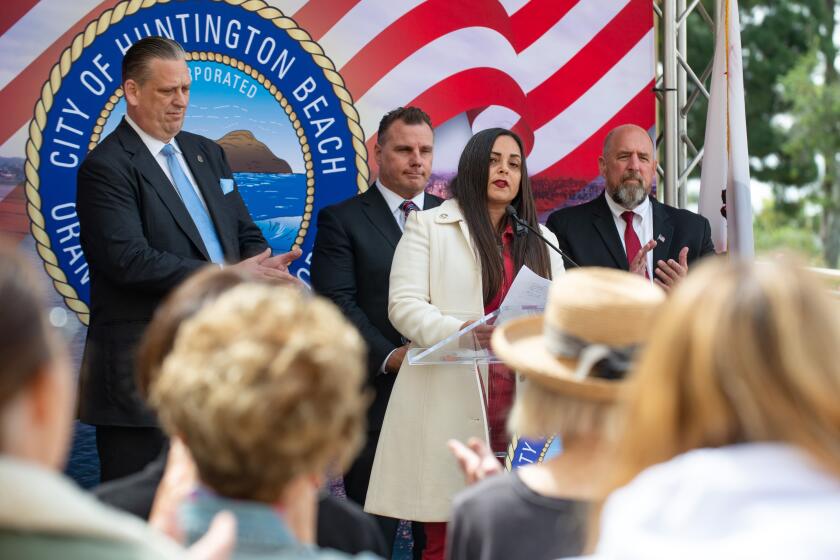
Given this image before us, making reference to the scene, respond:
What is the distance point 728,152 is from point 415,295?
1815 mm

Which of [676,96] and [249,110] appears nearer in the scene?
[249,110]

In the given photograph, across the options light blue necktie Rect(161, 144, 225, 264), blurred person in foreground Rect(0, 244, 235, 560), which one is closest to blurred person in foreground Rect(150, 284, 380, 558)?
blurred person in foreground Rect(0, 244, 235, 560)

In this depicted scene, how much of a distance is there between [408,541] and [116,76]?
2.35 meters

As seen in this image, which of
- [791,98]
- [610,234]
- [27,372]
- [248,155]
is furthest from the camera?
[791,98]

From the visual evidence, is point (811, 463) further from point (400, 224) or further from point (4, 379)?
point (400, 224)

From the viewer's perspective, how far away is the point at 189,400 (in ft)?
4.30

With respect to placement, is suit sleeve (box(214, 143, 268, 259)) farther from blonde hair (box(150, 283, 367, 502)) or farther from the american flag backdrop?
blonde hair (box(150, 283, 367, 502))

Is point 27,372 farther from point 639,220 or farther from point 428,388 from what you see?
point 639,220

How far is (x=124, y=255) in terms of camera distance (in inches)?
144

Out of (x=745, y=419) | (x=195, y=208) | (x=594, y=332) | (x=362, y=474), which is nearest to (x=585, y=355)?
(x=594, y=332)

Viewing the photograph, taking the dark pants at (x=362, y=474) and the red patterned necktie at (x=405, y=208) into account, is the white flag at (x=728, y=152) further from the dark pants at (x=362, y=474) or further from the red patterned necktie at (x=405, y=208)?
the dark pants at (x=362, y=474)

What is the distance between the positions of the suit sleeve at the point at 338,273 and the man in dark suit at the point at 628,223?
934 mm

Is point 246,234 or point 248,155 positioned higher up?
point 248,155

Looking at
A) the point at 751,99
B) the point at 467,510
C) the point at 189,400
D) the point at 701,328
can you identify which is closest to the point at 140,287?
the point at 467,510
